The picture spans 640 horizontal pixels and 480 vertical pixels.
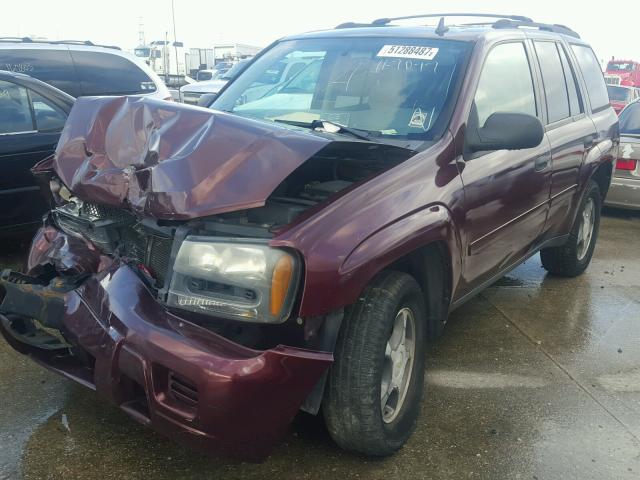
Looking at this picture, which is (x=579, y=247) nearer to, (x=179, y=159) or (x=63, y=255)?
(x=179, y=159)

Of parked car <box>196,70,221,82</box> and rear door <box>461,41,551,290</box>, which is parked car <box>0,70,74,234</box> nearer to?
rear door <box>461,41,551,290</box>

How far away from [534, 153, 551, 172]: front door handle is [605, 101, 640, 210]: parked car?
3.94 meters

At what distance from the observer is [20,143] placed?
16.5ft

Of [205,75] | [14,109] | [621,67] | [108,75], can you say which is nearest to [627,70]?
[621,67]

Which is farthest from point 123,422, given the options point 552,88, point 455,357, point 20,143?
point 552,88

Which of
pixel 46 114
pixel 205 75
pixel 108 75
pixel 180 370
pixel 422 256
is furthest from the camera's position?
pixel 205 75

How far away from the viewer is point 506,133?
307 cm

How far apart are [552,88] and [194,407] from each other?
3237 mm

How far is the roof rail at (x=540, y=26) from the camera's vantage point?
4.04 m

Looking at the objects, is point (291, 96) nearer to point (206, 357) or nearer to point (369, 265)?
point (369, 265)

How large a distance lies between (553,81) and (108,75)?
18.0 feet

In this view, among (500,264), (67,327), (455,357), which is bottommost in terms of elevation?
(455,357)

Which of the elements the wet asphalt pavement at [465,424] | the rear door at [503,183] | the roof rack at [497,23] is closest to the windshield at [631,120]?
the roof rack at [497,23]

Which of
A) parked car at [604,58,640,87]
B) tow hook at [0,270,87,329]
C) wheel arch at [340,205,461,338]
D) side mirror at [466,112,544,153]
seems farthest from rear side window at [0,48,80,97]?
parked car at [604,58,640,87]
